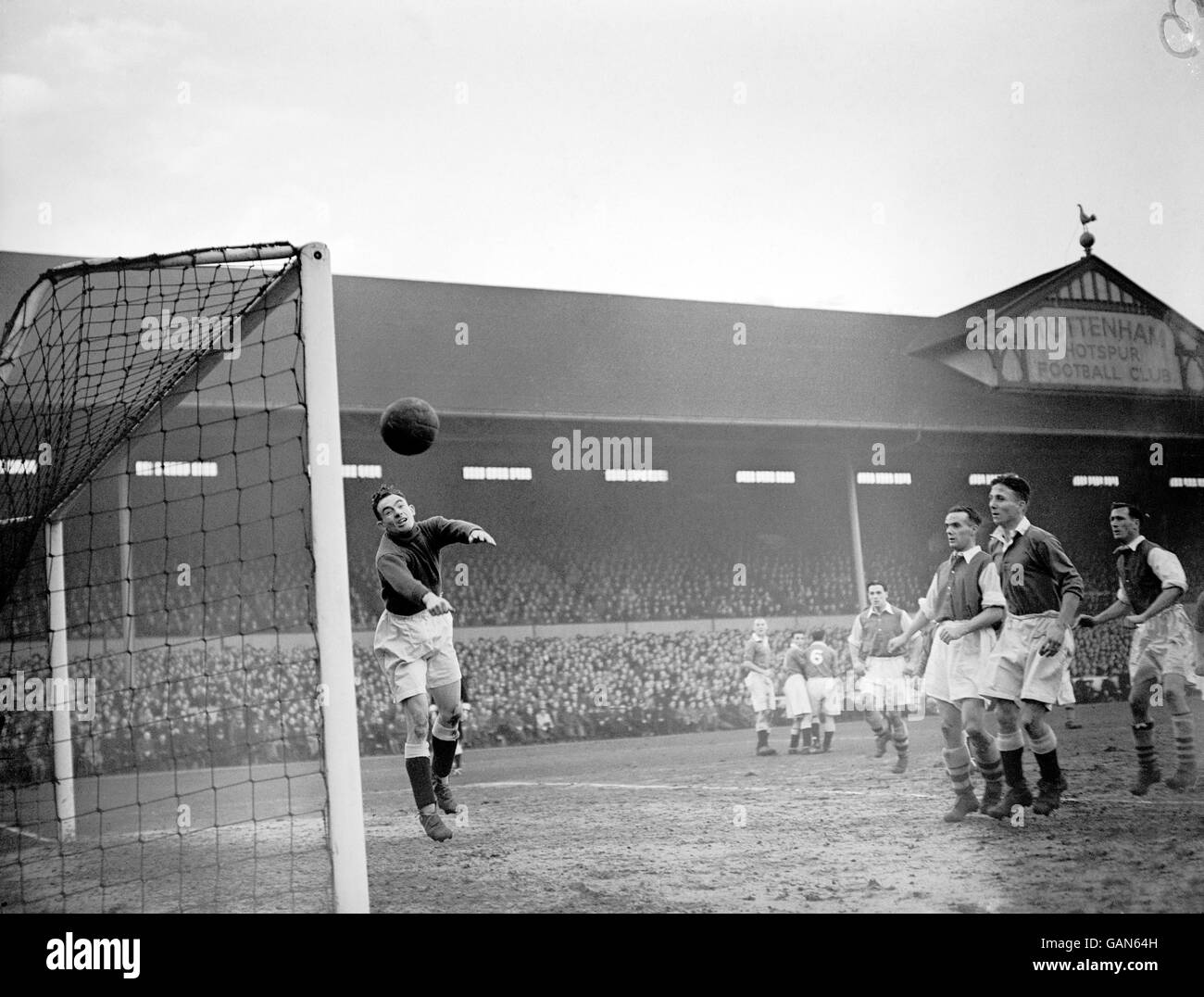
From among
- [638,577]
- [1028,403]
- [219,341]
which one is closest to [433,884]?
→ [219,341]

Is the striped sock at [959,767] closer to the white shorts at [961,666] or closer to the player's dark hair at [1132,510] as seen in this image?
the white shorts at [961,666]

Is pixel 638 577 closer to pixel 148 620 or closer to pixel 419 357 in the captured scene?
pixel 419 357

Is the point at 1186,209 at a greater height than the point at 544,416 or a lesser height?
greater

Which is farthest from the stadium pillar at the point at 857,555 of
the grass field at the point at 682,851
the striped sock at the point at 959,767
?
the striped sock at the point at 959,767

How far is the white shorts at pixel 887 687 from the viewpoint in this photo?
5.39 m

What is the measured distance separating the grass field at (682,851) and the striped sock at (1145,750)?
87 mm

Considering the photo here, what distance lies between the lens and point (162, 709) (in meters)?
5.96

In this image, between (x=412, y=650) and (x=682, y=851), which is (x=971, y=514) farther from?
(x=412, y=650)

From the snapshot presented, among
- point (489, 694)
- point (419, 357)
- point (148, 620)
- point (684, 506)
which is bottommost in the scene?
point (489, 694)
